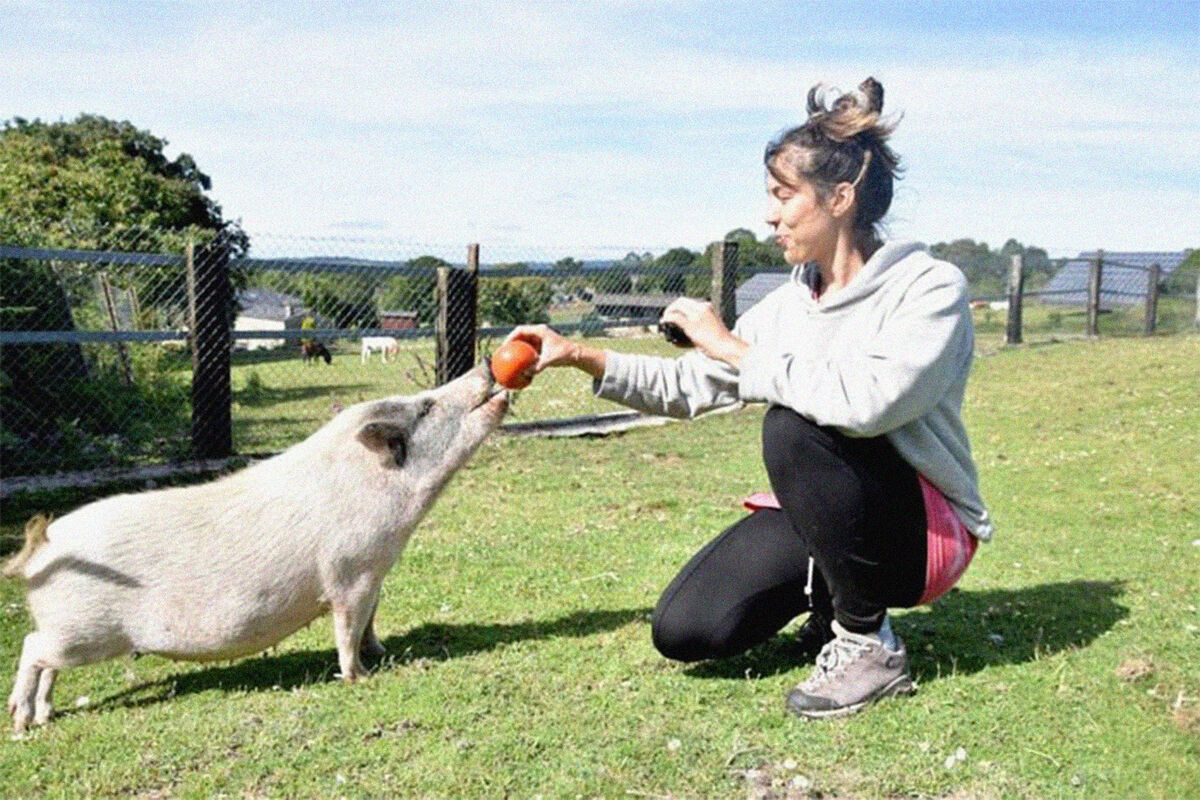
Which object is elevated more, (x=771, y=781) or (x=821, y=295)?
(x=821, y=295)

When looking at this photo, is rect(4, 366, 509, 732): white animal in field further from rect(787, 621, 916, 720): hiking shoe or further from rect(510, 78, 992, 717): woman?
rect(787, 621, 916, 720): hiking shoe

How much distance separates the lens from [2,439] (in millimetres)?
7371

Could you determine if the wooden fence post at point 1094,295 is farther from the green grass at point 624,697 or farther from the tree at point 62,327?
the green grass at point 624,697

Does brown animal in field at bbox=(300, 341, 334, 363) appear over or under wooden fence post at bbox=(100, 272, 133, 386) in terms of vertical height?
under

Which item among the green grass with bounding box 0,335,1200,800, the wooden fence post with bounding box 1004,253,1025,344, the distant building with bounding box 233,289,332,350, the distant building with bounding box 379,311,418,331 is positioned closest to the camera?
the green grass with bounding box 0,335,1200,800

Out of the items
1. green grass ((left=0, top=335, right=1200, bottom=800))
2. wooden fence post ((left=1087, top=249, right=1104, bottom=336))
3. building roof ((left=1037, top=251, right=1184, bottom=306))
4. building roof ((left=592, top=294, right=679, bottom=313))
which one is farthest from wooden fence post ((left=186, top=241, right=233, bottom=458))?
building roof ((left=1037, top=251, right=1184, bottom=306))

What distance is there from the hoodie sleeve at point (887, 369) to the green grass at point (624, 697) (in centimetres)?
94

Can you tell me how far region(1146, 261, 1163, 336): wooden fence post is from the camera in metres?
22.6

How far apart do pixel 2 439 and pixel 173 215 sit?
17231 mm

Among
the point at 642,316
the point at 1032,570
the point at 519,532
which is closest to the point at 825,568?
the point at 1032,570

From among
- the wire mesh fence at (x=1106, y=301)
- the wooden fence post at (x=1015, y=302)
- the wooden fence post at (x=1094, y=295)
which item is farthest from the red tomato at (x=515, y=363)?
the wooden fence post at (x=1094, y=295)

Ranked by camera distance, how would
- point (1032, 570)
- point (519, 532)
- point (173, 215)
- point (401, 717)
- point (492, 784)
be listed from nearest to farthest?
1. point (492, 784)
2. point (401, 717)
3. point (1032, 570)
4. point (519, 532)
5. point (173, 215)

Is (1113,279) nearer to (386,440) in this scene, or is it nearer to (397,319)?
(397,319)

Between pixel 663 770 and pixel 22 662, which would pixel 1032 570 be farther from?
pixel 22 662
